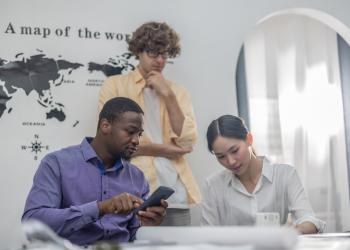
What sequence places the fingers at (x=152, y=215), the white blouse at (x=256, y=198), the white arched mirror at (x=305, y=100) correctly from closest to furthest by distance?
1. the fingers at (x=152, y=215)
2. the white blouse at (x=256, y=198)
3. the white arched mirror at (x=305, y=100)

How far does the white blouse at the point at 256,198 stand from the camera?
230 centimetres

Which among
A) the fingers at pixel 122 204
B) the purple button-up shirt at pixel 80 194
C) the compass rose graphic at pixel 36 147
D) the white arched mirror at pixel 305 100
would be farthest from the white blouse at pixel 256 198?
the white arched mirror at pixel 305 100

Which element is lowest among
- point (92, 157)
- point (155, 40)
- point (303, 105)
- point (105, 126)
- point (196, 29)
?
point (92, 157)

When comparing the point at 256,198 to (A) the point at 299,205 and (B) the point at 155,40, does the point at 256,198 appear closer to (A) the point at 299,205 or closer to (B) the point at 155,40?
(A) the point at 299,205

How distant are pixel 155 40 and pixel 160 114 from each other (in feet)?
1.38

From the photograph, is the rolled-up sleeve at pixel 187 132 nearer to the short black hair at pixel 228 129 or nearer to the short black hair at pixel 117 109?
the short black hair at pixel 228 129

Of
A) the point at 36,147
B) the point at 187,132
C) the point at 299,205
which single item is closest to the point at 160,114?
the point at 187,132

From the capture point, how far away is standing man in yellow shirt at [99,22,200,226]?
2.90 m

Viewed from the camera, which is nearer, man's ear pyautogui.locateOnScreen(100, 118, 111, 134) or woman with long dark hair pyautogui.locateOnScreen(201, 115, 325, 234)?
man's ear pyautogui.locateOnScreen(100, 118, 111, 134)

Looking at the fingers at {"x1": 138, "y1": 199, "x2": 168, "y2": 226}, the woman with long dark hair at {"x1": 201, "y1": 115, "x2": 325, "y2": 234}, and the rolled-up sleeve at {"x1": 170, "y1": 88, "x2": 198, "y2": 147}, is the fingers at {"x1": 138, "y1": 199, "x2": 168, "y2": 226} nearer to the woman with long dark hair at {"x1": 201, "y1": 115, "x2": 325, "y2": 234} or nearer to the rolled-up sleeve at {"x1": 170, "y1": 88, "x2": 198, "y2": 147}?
the woman with long dark hair at {"x1": 201, "y1": 115, "x2": 325, "y2": 234}

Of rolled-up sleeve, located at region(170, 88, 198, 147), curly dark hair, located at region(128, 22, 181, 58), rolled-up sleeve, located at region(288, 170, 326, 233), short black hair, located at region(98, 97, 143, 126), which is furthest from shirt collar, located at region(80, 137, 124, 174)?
curly dark hair, located at region(128, 22, 181, 58)

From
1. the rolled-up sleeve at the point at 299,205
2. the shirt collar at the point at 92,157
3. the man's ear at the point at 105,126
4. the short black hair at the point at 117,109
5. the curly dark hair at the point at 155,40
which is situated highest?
the curly dark hair at the point at 155,40

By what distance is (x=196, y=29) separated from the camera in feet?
11.5

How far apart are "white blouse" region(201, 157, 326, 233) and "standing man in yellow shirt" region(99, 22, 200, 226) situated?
0.51m
